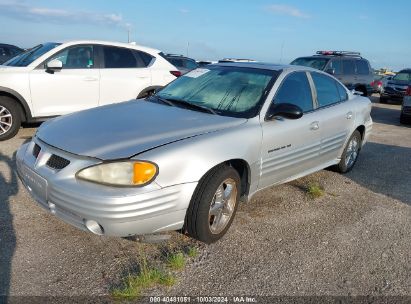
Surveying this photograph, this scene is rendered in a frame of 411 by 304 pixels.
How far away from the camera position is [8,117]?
652cm

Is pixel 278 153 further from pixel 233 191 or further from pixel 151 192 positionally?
pixel 151 192

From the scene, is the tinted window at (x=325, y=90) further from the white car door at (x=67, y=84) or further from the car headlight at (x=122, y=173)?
the white car door at (x=67, y=84)

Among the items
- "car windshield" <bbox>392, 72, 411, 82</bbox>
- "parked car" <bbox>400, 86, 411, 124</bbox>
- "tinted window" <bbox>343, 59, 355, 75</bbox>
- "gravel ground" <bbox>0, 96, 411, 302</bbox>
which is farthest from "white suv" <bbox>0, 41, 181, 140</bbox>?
"car windshield" <bbox>392, 72, 411, 82</bbox>

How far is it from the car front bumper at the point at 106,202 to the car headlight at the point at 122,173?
0.14ft

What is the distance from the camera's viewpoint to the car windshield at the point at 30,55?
6750 millimetres

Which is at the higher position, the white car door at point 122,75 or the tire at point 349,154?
the white car door at point 122,75

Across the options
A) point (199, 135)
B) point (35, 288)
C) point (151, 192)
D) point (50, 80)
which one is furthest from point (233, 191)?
point (50, 80)

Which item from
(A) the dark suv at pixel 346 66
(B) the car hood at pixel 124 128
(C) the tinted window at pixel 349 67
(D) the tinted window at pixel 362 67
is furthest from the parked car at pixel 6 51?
(B) the car hood at pixel 124 128

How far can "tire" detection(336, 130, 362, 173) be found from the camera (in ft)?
17.8

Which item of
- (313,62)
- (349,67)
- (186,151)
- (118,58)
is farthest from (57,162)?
(349,67)

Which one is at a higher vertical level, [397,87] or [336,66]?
[336,66]

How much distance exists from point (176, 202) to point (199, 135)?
0.60 m

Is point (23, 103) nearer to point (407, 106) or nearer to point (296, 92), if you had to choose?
point (296, 92)

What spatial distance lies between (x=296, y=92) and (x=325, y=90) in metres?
0.77
